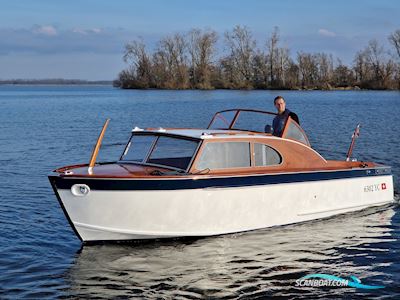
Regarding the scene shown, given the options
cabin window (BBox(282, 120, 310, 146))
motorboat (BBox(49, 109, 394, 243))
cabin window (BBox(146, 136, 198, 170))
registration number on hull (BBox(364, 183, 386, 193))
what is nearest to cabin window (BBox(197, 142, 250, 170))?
motorboat (BBox(49, 109, 394, 243))

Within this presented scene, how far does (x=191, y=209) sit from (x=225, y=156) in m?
1.29

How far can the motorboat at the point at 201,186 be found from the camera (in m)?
10.0

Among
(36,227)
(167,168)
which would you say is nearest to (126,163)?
(167,168)

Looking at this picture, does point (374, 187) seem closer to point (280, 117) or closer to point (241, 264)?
point (280, 117)

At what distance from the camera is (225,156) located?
36.0 feet

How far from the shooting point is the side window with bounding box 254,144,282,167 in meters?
11.4

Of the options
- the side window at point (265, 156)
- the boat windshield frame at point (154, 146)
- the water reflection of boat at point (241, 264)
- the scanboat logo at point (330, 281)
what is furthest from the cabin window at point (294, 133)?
the scanboat logo at point (330, 281)

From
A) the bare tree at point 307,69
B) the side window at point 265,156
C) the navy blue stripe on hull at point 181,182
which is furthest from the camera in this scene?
the bare tree at point 307,69

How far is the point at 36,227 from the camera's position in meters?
12.2

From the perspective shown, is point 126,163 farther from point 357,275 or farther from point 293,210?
point 357,275

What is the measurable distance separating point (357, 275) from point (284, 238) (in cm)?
224

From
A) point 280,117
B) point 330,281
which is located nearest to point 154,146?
point 280,117

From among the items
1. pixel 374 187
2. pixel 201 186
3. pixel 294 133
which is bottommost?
pixel 374 187

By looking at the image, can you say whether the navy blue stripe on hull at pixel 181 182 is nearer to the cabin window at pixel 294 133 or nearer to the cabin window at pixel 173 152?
the cabin window at pixel 173 152
